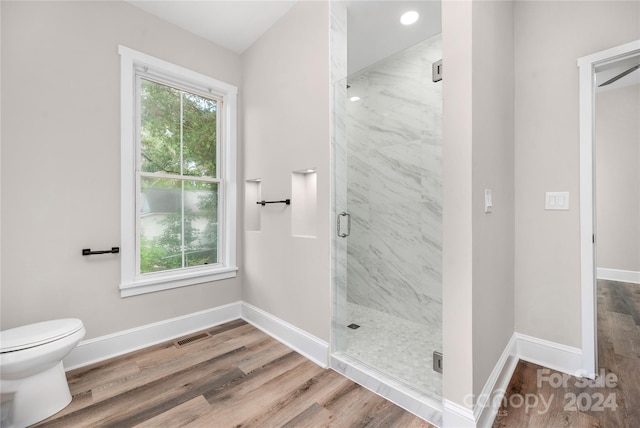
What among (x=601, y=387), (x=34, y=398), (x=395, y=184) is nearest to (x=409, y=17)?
(x=395, y=184)

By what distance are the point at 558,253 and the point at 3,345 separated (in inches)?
126

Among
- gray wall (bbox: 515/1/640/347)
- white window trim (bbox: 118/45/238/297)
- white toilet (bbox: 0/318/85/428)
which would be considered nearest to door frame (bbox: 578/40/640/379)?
gray wall (bbox: 515/1/640/347)

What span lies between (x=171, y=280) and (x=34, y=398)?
1.03m

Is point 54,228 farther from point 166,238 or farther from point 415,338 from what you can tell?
point 415,338

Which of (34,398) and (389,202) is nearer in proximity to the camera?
(34,398)

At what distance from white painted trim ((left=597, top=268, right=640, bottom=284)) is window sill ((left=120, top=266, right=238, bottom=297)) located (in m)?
3.06

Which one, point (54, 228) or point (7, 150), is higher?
point (7, 150)

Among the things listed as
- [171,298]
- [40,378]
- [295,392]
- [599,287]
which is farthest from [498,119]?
[40,378]

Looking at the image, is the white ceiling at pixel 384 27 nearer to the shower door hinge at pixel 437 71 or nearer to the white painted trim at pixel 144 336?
the shower door hinge at pixel 437 71

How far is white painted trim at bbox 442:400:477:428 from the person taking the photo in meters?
1.26

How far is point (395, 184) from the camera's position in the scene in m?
2.51

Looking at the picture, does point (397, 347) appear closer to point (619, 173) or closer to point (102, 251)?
point (619, 173)

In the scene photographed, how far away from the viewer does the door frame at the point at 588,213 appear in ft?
5.68

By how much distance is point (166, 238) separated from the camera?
2439mm
